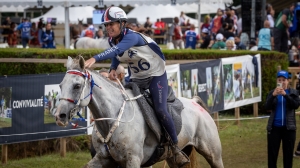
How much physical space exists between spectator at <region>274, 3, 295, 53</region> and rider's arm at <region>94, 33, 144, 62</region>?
14.3 metres

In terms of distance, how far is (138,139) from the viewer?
24.0 feet

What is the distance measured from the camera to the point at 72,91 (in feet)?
21.7

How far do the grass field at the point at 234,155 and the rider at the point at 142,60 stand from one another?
2.75m

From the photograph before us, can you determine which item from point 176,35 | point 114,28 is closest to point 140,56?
point 114,28

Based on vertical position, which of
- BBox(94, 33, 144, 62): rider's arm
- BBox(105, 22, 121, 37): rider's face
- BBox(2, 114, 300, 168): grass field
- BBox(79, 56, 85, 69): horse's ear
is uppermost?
BBox(105, 22, 121, 37): rider's face

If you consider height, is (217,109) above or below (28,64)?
below

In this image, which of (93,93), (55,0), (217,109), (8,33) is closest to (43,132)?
(93,93)

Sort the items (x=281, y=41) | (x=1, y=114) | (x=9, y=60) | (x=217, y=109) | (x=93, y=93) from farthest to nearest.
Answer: (x=281, y=41) → (x=217, y=109) → (x=9, y=60) → (x=1, y=114) → (x=93, y=93)

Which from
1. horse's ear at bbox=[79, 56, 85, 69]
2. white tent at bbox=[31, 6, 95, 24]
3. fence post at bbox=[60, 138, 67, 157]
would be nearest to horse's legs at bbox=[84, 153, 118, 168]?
horse's ear at bbox=[79, 56, 85, 69]

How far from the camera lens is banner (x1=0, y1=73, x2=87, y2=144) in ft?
34.6

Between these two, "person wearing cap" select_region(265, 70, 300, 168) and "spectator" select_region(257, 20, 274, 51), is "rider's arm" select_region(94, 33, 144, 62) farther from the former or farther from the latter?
"spectator" select_region(257, 20, 274, 51)

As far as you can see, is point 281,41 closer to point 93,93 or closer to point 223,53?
point 223,53

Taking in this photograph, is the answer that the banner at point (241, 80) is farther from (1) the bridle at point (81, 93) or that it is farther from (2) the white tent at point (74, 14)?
(2) the white tent at point (74, 14)

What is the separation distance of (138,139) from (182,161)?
1173mm
